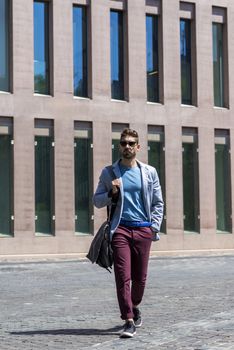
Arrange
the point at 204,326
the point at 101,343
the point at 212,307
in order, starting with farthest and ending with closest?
the point at 212,307 → the point at 204,326 → the point at 101,343

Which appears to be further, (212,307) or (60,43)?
(60,43)

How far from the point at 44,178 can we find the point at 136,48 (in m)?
5.50

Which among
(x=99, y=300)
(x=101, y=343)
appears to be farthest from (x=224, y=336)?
(x=99, y=300)

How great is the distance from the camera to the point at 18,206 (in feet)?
75.2

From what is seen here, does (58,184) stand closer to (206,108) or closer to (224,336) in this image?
(206,108)

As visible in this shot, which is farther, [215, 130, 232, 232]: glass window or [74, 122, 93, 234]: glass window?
[215, 130, 232, 232]: glass window

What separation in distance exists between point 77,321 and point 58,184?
47.9 ft

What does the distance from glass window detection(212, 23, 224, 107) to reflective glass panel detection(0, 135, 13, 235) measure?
8284mm

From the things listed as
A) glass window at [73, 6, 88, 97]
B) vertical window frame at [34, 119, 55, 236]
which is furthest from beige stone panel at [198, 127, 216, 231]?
vertical window frame at [34, 119, 55, 236]

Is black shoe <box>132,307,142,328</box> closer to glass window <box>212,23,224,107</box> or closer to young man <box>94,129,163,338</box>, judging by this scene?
young man <box>94,129,163,338</box>

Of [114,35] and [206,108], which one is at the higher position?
[114,35]

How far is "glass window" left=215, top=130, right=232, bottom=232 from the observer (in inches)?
1070

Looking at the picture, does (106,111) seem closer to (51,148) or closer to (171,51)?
(51,148)

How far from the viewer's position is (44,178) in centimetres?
2362
